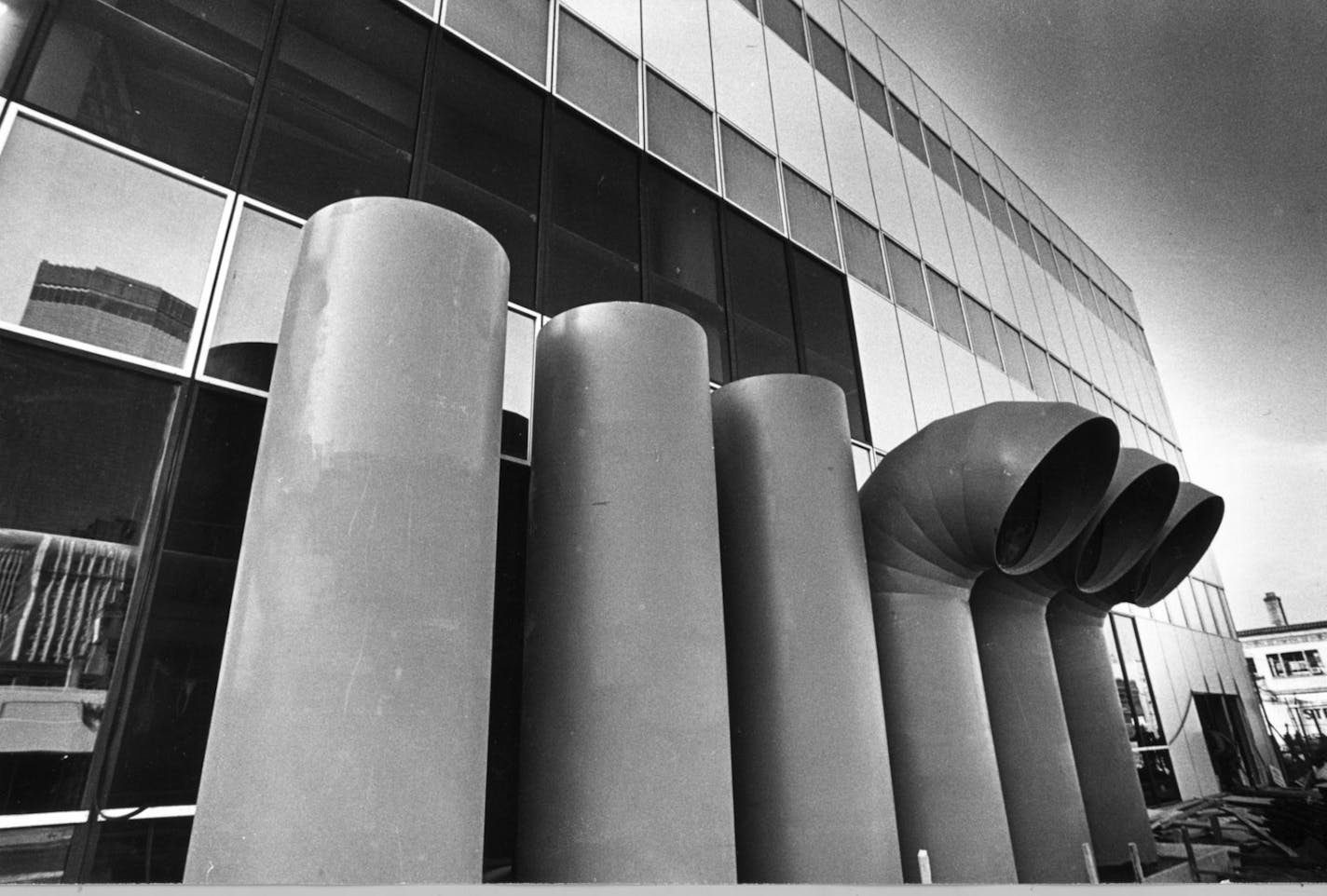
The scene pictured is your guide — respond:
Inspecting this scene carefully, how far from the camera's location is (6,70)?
11.7 ft

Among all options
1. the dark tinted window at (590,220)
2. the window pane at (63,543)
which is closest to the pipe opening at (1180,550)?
the dark tinted window at (590,220)

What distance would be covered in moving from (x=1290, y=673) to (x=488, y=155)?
45.9ft

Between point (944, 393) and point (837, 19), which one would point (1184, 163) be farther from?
point (837, 19)

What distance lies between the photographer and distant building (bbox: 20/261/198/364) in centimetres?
342

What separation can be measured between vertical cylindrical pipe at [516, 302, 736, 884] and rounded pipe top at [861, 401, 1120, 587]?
178cm

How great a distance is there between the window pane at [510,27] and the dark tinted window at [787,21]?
392 centimetres

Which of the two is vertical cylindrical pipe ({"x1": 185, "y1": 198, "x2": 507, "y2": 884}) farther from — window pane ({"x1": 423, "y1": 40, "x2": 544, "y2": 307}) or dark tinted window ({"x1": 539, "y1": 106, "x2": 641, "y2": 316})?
dark tinted window ({"x1": 539, "y1": 106, "x2": 641, "y2": 316})

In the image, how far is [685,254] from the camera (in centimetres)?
695

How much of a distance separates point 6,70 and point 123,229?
902mm

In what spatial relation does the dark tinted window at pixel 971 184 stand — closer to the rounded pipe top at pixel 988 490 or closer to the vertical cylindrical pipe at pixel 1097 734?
the vertical cylindrical pipe at pixel 1097 734

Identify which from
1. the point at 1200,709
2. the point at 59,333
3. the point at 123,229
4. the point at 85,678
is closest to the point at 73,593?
the point at 85,678

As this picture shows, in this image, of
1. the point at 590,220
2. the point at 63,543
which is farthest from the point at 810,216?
the point at 63,543

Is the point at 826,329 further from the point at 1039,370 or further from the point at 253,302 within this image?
the point at 1039,370

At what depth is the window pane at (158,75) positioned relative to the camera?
3.79 m
